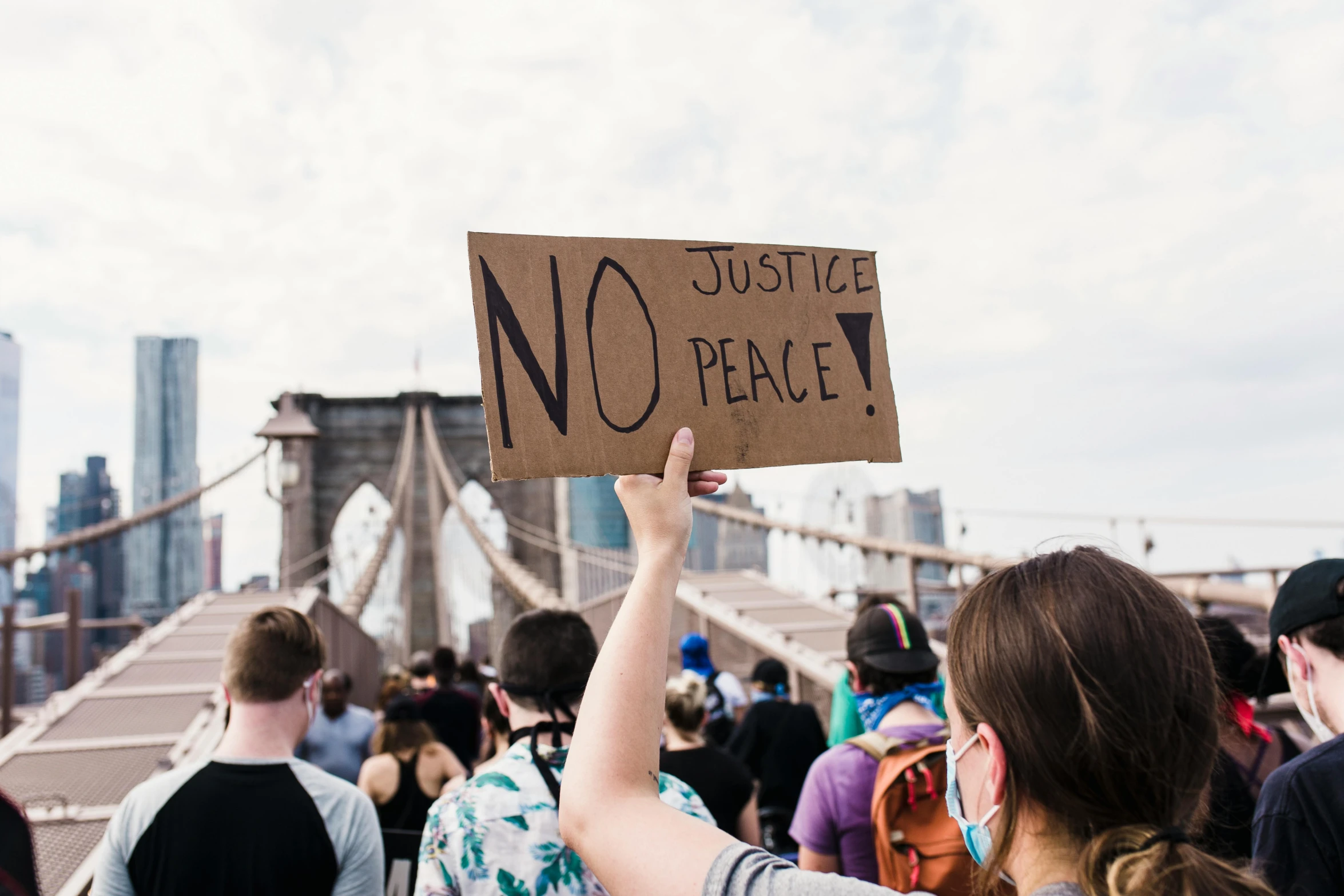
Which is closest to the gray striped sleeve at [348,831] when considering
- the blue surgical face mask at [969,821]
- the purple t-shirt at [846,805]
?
the purple t-shirt at [846,805]

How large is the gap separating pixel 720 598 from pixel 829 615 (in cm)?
96

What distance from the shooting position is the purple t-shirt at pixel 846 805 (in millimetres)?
1916

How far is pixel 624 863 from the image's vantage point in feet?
2.48

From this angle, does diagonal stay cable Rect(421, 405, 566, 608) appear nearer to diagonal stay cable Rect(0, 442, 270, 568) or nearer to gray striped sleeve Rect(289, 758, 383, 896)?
gray striped sleeve Rect(289, 758, 383, 896)

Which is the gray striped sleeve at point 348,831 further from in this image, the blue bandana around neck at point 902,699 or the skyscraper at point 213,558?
the skyscraper at point 213,558

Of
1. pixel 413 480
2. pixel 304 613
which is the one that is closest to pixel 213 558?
pixel 413 480

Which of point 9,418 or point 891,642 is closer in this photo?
point 891,642

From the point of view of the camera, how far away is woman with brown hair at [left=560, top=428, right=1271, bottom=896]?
2.38ft

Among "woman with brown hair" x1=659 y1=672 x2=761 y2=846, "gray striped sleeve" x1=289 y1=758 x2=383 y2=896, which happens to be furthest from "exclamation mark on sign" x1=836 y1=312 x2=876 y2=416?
"woman with brown hair" x1=659 y1=672 x2=761 y2=846

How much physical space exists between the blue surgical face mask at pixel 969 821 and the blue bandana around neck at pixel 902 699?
1155 mm

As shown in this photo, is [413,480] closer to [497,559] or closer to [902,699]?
[497,559]

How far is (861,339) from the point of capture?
1.16m

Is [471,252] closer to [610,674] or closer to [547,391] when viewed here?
[547,391]

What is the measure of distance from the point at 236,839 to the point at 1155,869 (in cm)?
149
